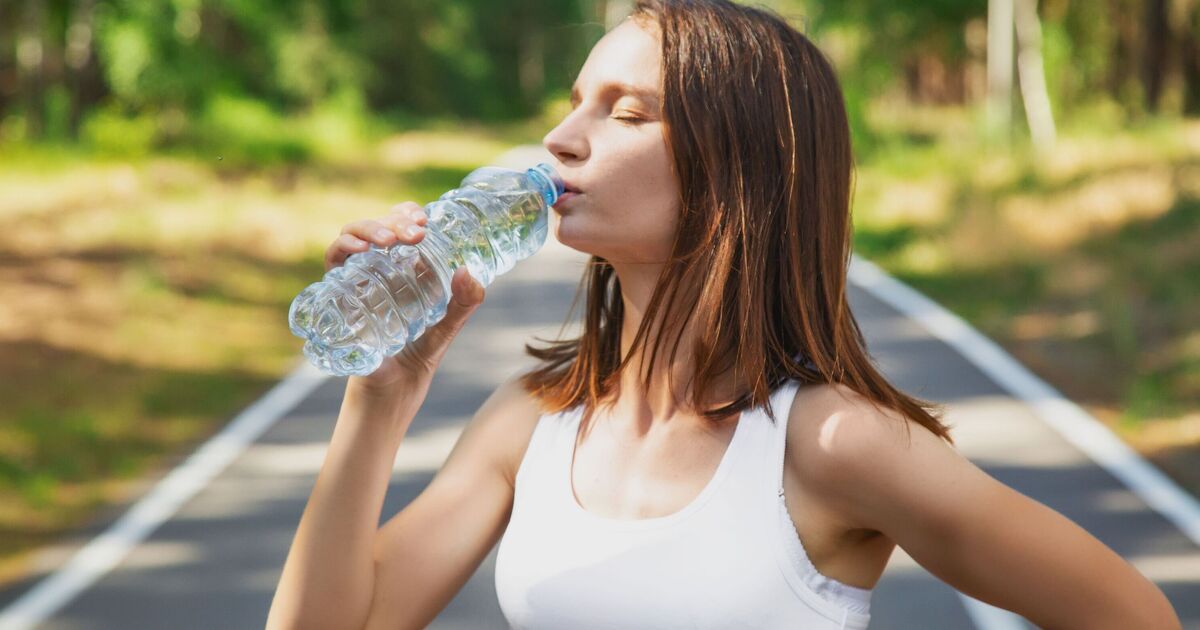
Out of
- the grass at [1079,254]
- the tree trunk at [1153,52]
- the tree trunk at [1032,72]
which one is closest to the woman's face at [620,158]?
the grass at [1079,254]

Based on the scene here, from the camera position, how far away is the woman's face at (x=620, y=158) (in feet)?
7.95

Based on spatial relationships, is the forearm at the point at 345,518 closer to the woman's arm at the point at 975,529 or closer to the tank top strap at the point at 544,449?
the tank top strap at the point at 544,449

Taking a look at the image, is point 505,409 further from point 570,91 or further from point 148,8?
point 148,8

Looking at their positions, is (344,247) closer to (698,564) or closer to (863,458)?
(698,564)

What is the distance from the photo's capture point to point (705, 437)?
2428 millimetres

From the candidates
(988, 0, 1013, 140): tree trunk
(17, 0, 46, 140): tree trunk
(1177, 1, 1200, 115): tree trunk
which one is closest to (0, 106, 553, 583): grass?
(17, 0, 46, 140): tree trunk

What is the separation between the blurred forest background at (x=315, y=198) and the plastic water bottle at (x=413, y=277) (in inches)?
14.3

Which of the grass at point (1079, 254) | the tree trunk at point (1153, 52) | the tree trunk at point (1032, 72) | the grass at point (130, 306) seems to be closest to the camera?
the grass at point (130, 306)

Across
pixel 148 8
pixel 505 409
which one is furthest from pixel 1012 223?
pixel 505 409

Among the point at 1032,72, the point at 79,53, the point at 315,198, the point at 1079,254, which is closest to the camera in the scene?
the point at 1079,254

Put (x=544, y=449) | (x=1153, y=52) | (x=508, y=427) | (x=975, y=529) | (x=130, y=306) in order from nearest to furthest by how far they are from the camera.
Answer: (x=975, y=529) < (x=544, y=449) < (x=508, y=427) < (x=130, y=306) < (x=1153, y=52)

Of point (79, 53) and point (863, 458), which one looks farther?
point (79, 53)

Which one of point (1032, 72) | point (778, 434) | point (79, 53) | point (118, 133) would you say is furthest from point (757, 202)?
point (1032, 72)

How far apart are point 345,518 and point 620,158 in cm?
69
